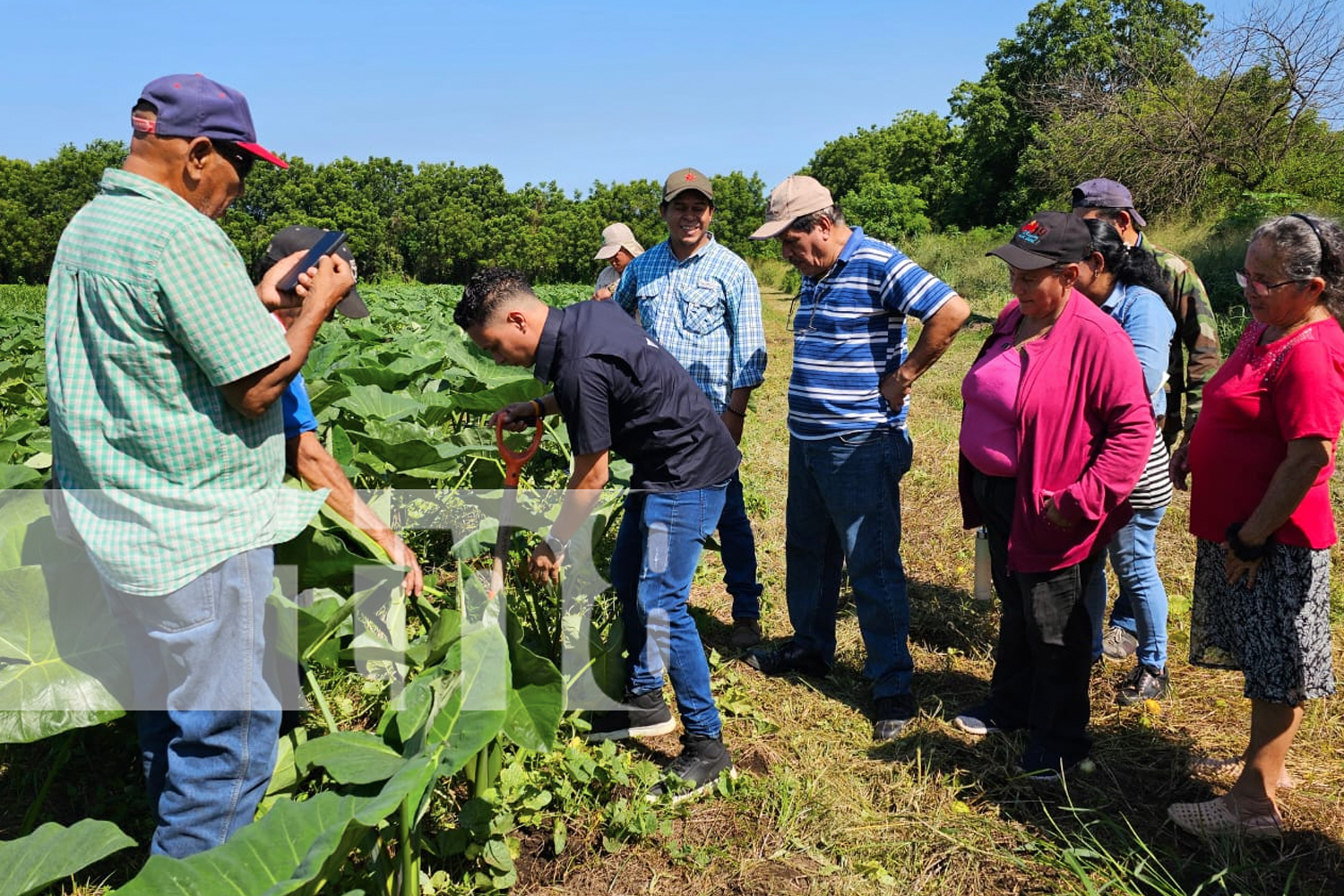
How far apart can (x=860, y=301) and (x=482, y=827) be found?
6.40 ft

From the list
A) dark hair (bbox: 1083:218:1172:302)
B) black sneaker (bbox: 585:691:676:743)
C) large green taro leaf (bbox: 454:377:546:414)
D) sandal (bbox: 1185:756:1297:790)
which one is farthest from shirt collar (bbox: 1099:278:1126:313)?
large green taro leaf (bbox: 454:377:546:414)

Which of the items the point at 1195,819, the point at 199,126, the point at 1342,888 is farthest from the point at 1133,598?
the point at 199,126

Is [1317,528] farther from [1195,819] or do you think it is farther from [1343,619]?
[1343,619]

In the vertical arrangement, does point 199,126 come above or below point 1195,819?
above

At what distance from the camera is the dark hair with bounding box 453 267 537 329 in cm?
246

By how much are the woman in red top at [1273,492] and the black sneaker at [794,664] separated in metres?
1.28

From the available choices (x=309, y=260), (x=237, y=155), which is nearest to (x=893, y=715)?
(x=309, y=260)

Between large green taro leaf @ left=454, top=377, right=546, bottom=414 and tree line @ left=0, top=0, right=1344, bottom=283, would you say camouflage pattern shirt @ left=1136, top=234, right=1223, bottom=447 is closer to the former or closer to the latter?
large green taro leaf @ left=454, top=377, right=546, bottom=414

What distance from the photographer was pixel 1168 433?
→ 360 centimetres

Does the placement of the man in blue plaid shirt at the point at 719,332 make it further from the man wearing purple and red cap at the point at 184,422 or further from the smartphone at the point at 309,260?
the man wearing purple and red cap at the point at 184,422

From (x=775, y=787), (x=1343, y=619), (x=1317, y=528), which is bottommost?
(x=775, y=787)

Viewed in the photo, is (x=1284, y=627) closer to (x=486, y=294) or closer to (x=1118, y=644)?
(x=1118, y=644)

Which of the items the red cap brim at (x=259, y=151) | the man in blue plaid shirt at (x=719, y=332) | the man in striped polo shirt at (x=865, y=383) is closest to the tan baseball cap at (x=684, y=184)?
the man in blue plaid shirt at (x=719, y=332)

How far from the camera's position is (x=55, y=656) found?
2.16 meters
